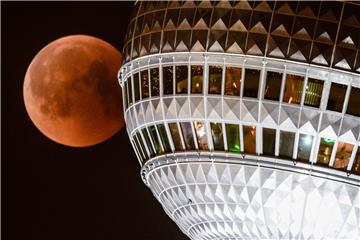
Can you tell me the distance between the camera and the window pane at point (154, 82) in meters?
30.8

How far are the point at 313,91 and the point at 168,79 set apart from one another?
16.4 ft

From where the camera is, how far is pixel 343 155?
1112 inches

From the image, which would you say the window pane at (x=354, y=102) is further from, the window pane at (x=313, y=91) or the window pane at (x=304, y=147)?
the window pane at (x=304, y=147)

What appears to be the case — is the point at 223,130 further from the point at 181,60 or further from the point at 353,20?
the point at 353,20

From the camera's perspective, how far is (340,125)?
1094 inches

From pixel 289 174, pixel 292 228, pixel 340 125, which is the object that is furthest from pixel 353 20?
pixel 292 228

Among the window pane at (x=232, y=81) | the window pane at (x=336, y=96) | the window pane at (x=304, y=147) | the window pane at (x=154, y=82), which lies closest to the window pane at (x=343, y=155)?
the window pane at (x=304, y=147)

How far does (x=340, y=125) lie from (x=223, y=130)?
3721 millimetres

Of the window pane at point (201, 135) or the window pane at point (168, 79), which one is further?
the window pane at point (168, 79)

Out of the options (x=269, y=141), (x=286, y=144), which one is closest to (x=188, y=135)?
(x=269, y=141)

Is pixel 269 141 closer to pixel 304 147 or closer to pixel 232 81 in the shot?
pixel 304 147

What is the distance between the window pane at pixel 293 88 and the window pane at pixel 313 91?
0.79ft

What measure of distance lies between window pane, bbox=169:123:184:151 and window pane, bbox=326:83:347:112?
17.7 ft

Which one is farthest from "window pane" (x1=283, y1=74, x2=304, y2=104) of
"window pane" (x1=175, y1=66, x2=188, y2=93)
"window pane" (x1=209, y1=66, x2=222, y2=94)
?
"window pane" (x1=175, y1=66, x2=188, y2=93)
